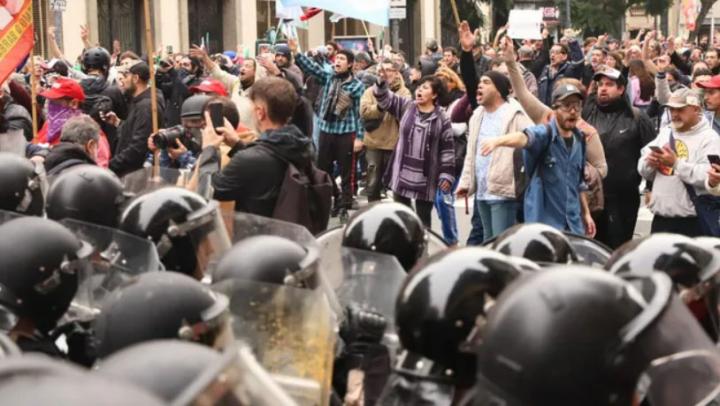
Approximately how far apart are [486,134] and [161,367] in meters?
7.03

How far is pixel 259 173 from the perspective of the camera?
596 centimetres

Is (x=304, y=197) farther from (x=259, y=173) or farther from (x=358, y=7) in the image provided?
(x=358, y=7)

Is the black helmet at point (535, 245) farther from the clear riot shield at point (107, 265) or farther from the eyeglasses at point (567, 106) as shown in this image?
the eyeglasses at point (567, 106)

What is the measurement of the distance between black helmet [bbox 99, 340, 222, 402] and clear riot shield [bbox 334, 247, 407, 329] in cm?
178

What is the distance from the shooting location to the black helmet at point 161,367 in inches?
86.2

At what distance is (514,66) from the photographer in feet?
27.9

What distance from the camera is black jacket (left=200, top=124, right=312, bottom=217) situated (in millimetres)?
5934

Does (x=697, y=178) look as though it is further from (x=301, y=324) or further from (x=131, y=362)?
(x=131, y=362)

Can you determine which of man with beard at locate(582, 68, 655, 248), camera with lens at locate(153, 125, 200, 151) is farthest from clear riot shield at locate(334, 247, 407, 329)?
man with beard at locate(582, 68, 655, 248)

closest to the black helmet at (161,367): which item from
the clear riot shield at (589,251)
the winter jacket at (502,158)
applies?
the clear riot shield at (589,251)

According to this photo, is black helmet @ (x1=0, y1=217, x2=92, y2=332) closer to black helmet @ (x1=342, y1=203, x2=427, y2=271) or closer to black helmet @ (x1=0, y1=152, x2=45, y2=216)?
black helmet @ (x1=342, y1=203, x2=427, y2=271)

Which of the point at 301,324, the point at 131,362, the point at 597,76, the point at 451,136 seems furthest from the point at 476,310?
the point at 451,136

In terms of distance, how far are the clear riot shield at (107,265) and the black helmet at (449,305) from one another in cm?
134

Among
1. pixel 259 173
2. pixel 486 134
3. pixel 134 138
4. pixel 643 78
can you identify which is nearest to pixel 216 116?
pixel 259 173
